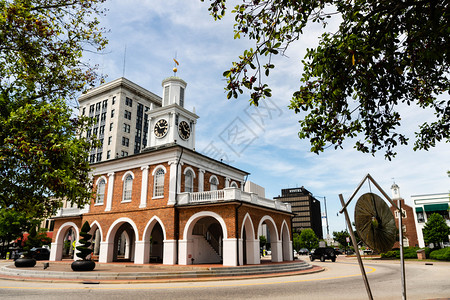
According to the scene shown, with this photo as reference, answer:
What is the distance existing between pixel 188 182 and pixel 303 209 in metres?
128

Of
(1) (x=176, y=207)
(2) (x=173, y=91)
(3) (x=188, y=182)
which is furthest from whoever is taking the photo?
(2) (x=173, y=91)

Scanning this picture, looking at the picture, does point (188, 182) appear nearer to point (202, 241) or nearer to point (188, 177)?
point (188, 177)

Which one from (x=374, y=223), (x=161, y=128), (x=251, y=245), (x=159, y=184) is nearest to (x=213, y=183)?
(x=159, y=184)

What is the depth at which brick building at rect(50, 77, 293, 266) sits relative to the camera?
23.6m

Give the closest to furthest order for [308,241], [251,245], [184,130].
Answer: [251,245] → [184,130] → [308,241]

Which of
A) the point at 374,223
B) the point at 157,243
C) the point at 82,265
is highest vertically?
the point at 374,223

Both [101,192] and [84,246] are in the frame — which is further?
[101,192]

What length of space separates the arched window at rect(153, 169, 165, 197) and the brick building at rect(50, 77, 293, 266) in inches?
3.4

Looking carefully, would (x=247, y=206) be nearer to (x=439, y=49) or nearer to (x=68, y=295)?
(x=68, y=295)

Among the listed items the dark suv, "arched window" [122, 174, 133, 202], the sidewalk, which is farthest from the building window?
the dark suv

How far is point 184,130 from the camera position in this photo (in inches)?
1214

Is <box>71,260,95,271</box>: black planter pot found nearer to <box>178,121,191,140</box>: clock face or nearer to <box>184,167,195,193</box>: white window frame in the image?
<box>184,167,195,193</box>: white window frame

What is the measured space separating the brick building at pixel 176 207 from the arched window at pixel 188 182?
9cm

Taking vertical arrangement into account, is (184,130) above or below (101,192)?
above
